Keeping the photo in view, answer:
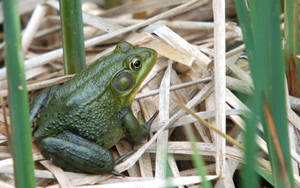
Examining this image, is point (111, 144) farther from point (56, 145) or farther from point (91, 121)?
point (56, 145)

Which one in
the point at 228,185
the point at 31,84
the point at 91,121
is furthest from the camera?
the point at 31,84

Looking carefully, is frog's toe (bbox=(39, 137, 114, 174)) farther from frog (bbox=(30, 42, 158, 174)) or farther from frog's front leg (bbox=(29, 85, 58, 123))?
frog's front leg (bbox=(29, 85, 58, 123))

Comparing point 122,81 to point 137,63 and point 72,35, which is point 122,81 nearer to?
point 137,63

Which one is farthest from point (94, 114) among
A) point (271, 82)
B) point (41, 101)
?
point (271, 82)

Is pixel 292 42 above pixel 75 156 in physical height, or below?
above

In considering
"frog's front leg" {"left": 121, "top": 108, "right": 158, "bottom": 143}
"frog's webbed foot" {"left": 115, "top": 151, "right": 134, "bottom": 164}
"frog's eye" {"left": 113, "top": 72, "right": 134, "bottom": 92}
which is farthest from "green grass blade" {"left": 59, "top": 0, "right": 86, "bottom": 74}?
"frog's webbed foot" {"left": 115, "top": 151, "right": 134, "bottom": 164}

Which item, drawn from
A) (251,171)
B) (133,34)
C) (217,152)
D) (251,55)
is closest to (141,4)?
(133,34)

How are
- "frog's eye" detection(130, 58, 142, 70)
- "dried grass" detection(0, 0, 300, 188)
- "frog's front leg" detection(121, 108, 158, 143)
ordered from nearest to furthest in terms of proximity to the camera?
"dried grass" detection(0, 0, 300, 188), "frog's front leg" detection(121, 108, 158, 143), "frog's eye" detection(130, 58, 142, 70)
